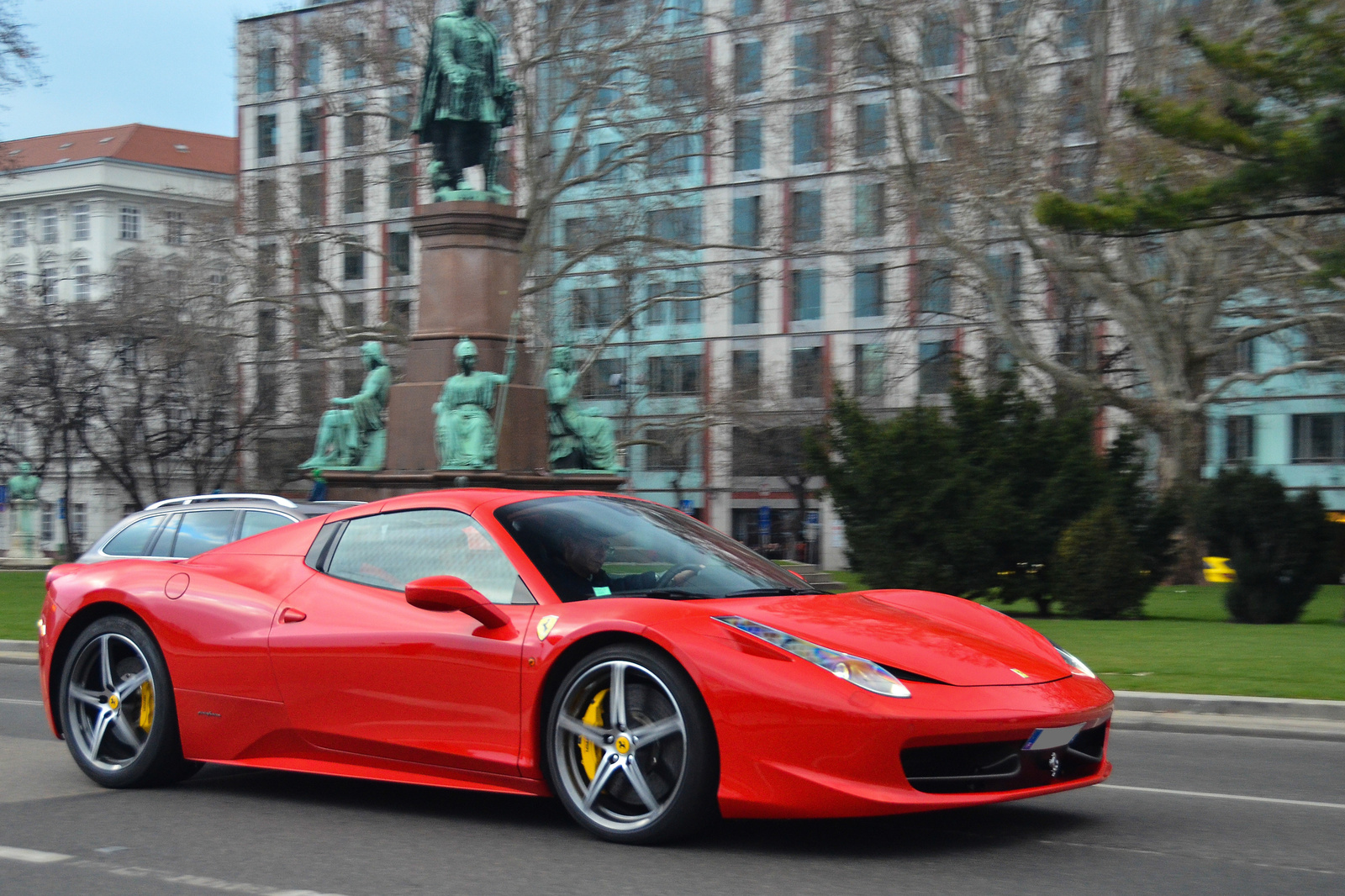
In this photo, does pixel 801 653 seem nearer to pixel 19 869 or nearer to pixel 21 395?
pixel 19 869

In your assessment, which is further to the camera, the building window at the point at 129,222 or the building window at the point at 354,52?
the building window at the point at 129,222

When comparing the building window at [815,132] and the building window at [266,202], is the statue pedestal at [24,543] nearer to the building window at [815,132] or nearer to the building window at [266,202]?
the building window at [266,202]

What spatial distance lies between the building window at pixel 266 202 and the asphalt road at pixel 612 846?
97.7 ft

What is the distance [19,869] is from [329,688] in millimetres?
1343

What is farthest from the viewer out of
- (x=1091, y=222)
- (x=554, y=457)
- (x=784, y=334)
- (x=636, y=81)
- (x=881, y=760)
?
(x=784, y=334)

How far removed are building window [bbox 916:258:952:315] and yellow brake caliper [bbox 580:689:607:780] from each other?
24.9m

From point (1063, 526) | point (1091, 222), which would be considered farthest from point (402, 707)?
point (1063, 526)

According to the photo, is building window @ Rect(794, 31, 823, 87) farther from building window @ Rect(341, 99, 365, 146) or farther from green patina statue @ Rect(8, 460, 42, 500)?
green patina statue @ Rect(8, 460, 42, 500)

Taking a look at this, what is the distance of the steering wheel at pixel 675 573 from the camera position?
6070mm

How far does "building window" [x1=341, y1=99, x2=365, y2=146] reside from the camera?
1361 inches

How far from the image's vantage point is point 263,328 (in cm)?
3825

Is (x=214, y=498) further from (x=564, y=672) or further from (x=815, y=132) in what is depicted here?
(x=815, y=132)

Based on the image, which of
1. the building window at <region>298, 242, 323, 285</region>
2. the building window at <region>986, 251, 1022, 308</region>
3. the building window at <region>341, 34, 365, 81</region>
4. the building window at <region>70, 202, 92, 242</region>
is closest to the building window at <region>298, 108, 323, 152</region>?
the building window at <region>298, 242, 323, 285</region>

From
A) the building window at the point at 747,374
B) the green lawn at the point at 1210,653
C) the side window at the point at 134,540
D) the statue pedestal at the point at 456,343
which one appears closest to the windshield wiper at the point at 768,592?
the side window at the point at 134,540
